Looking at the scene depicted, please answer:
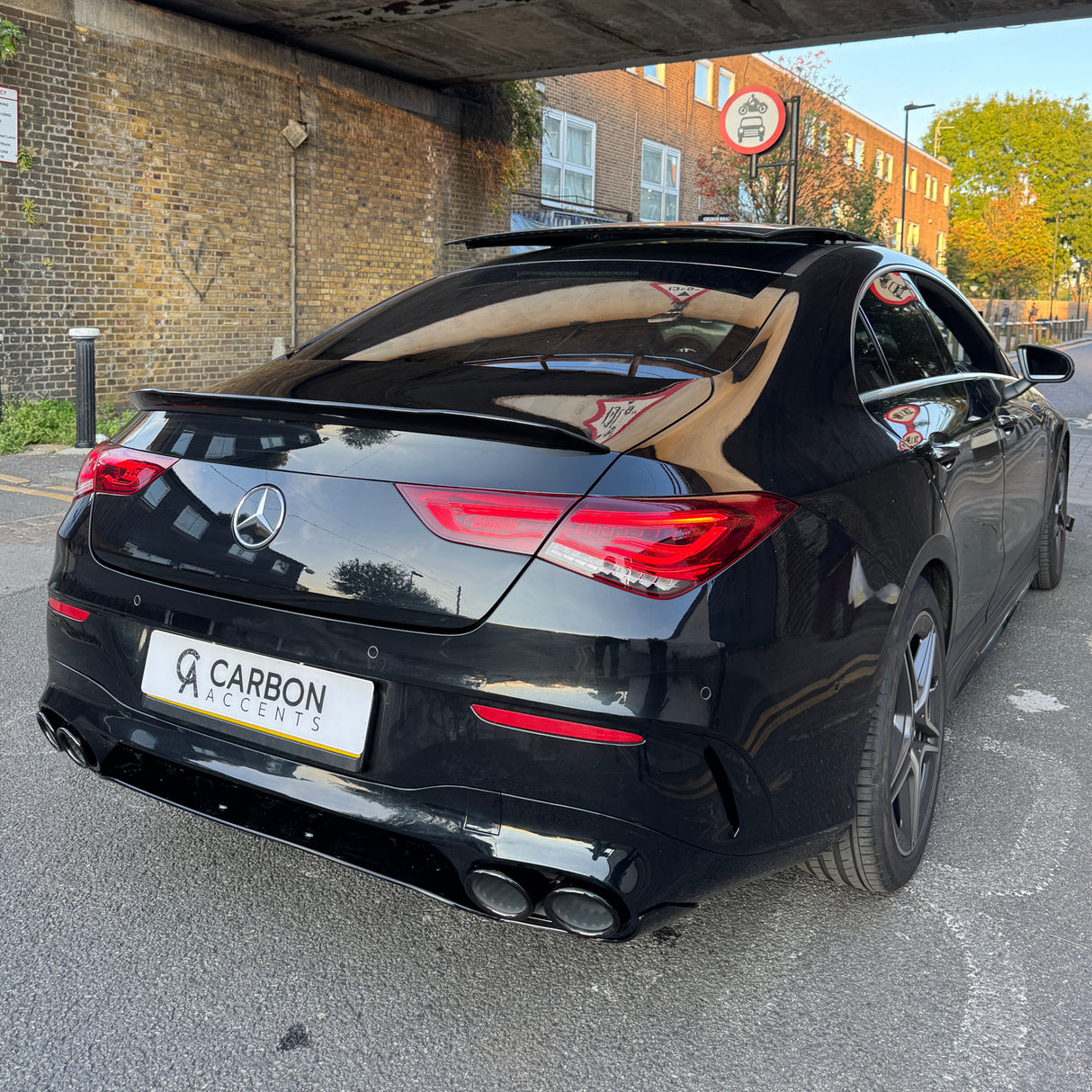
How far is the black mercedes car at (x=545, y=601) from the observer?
1.80 m

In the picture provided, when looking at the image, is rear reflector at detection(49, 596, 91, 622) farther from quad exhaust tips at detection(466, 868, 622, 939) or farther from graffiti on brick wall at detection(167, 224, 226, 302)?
graffiti on brick wall at detection(167, 224, 226, 302)

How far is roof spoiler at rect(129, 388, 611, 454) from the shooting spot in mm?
1866

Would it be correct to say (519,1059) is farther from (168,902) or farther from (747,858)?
(168,902)

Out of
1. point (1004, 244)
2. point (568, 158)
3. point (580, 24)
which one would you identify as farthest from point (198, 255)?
point (1004, 244)

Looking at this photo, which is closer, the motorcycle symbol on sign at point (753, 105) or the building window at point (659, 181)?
the motorcycle symbol on sign at point (753, 105)

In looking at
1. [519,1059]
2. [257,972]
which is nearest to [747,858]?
[519,1059]

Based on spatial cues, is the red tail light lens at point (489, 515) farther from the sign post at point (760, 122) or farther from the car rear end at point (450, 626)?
the sign post at point (760, 122)

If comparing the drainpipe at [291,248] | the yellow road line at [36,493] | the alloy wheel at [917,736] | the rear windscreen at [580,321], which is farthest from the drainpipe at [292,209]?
the alloy wheel at [917,736]

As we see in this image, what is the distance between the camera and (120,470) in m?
2.34

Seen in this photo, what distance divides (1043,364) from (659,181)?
24.1 meters

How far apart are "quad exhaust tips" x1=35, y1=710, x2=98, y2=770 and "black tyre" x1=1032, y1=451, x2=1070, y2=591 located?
4.05 meters

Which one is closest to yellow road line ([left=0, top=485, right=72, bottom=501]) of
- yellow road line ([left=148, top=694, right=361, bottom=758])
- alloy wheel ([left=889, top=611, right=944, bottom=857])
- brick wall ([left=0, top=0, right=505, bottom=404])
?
brick wall ([left=0, top=0, right=505, bottom=404])

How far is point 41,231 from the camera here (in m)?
10.9

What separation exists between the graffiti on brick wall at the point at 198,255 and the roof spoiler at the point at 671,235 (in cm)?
1020
